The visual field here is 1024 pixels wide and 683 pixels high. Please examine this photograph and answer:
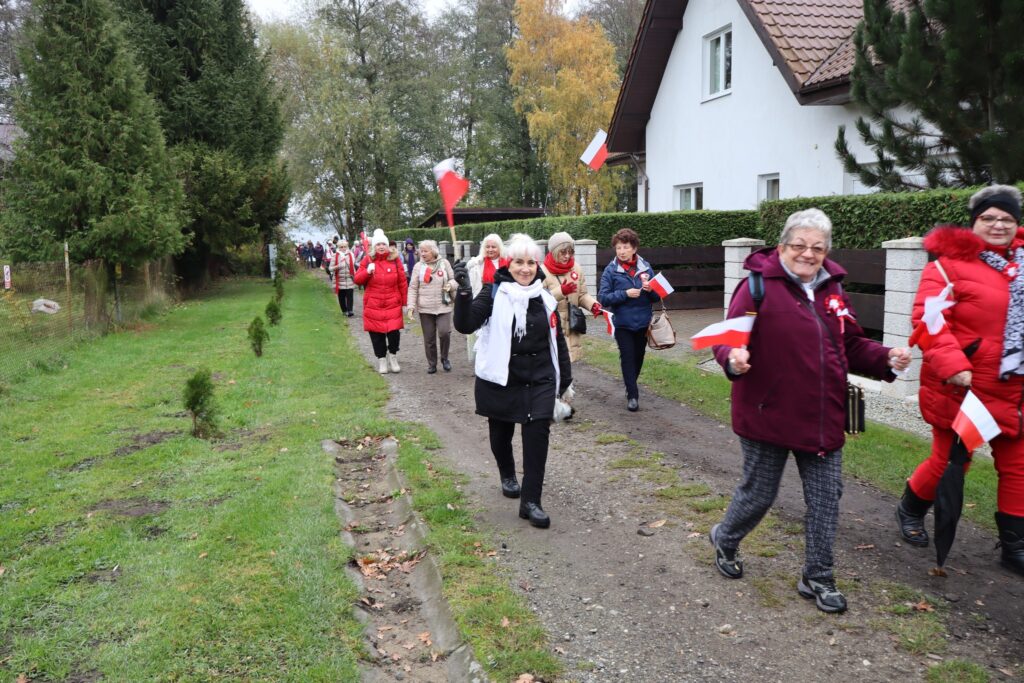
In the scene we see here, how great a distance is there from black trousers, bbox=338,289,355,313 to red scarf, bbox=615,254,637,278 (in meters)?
14.0

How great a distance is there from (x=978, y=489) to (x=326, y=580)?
4.51m

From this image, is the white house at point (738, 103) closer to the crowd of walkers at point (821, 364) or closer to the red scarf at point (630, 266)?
the red scarf at point (630, 266)

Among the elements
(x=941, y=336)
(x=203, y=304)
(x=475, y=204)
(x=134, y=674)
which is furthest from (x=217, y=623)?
(x=475, y=204)

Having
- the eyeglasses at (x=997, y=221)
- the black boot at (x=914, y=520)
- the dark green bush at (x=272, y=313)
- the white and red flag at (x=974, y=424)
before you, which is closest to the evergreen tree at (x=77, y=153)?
the dark green bush at (x=272, y=313)

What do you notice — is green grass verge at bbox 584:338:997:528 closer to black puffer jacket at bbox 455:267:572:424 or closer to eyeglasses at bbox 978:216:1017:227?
eyeglasses at bbox 978:216:1017:227

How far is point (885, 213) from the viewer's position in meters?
8.87

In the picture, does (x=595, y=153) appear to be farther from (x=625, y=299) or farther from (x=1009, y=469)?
(x=1009, y=469)

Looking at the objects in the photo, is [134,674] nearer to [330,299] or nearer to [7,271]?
[7,271]

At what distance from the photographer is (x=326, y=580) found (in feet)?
15.0

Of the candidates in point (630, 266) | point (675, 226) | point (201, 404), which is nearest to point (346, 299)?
point (675, 226)

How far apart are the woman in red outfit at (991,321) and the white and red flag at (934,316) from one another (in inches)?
0.8

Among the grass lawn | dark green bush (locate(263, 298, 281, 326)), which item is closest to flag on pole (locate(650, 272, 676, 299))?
the grass lawn

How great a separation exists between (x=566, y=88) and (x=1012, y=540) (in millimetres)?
37491

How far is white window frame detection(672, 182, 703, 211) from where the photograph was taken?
19703 millimetres
